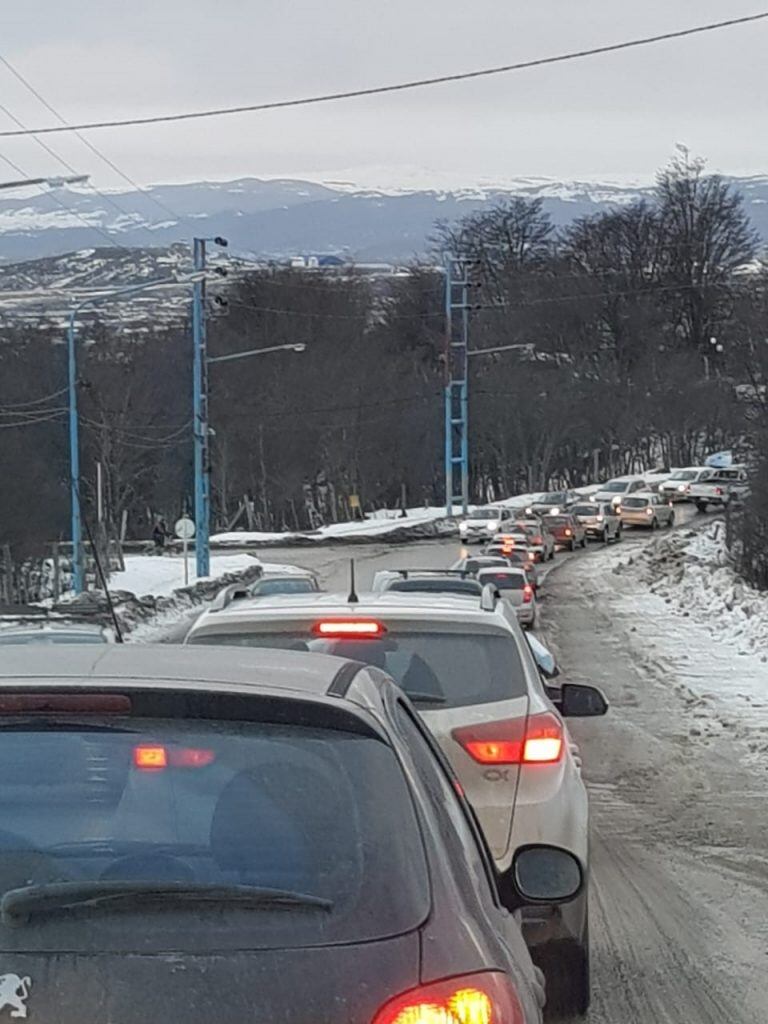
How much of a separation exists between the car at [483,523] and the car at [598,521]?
2530mm

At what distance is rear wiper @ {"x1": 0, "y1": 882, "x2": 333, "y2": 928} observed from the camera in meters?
3.25

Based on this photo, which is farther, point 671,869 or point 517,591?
→ point 517,591

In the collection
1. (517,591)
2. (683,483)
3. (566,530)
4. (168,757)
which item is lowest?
(683,483)

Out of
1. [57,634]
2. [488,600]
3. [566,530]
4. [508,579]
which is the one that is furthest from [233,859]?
[566,530]

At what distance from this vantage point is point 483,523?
64812 millimetres

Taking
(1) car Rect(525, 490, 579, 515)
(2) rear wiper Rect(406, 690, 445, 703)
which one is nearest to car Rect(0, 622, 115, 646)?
(2) rear wiper Rect(406, 690, 445, 703)

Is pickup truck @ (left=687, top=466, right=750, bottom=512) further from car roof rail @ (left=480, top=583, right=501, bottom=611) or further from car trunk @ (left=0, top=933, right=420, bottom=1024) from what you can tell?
car trunk @ (left=0, top=933, right=420, bottom=1024)

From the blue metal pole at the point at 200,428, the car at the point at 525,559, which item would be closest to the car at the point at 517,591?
the car at the point at 525,559

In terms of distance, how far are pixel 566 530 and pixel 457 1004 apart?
194 feet

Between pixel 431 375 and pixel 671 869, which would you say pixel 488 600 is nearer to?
pixel 671 869

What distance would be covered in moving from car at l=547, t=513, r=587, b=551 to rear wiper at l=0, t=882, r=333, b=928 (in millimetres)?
58216

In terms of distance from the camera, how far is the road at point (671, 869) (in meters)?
7.62

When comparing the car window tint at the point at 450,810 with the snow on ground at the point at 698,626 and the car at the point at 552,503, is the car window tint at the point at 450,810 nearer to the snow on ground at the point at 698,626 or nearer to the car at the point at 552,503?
the snow on ground at the point at 698,626

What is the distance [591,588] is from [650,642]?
15.1 metres
